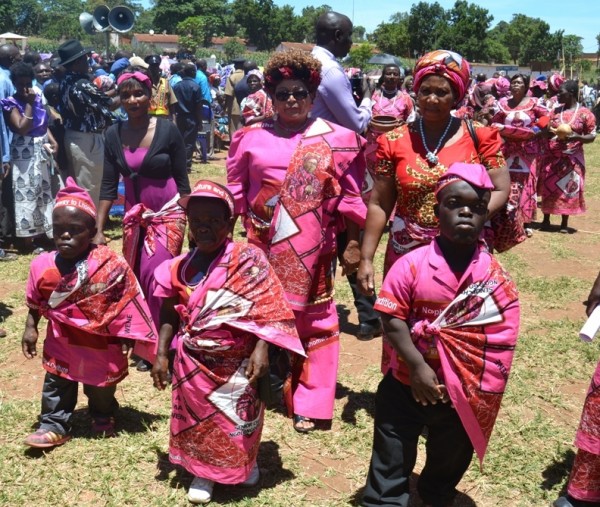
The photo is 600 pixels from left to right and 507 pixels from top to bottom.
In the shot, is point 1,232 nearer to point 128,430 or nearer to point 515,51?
point 128,430

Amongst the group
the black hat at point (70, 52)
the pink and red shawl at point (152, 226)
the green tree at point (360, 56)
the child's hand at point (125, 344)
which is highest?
the green tree at point (360, 56)

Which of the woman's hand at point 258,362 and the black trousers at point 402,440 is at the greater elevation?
the woman's hand at point 258,362

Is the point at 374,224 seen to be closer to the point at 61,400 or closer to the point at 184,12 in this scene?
the point at 61,400

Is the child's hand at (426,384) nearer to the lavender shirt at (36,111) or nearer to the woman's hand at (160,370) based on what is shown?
the woman's hand at (160,370)

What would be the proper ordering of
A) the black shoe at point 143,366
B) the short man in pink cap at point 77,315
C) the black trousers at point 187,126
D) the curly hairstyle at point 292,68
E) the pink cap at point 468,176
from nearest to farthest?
1. the pink cap at point 468,176
2. the short man in pink cap at point 77,315
3. the curly hairstyle at point 292,68
4. the black shoe at point 143,366
5. the black trousers at point 187,126

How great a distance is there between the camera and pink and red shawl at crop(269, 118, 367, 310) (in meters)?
3.81

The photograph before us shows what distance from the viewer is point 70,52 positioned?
784 centimetres

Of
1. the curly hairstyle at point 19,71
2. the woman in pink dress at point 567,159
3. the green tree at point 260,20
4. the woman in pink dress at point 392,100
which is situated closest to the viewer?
the curly hairstyle at point 19,71

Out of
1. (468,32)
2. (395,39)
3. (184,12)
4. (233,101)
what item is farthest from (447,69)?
(184,12)

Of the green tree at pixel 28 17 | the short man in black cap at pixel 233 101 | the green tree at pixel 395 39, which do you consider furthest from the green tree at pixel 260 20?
the short man in black cap at pixel 233 101

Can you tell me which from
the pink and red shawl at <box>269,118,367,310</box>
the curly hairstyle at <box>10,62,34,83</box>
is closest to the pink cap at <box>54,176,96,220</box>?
the pink and red shawl at <box>269,118,367,310</box>

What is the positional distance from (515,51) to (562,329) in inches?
3178

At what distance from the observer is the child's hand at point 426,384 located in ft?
8.88

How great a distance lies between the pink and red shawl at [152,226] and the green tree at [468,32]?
5879 centimetres
